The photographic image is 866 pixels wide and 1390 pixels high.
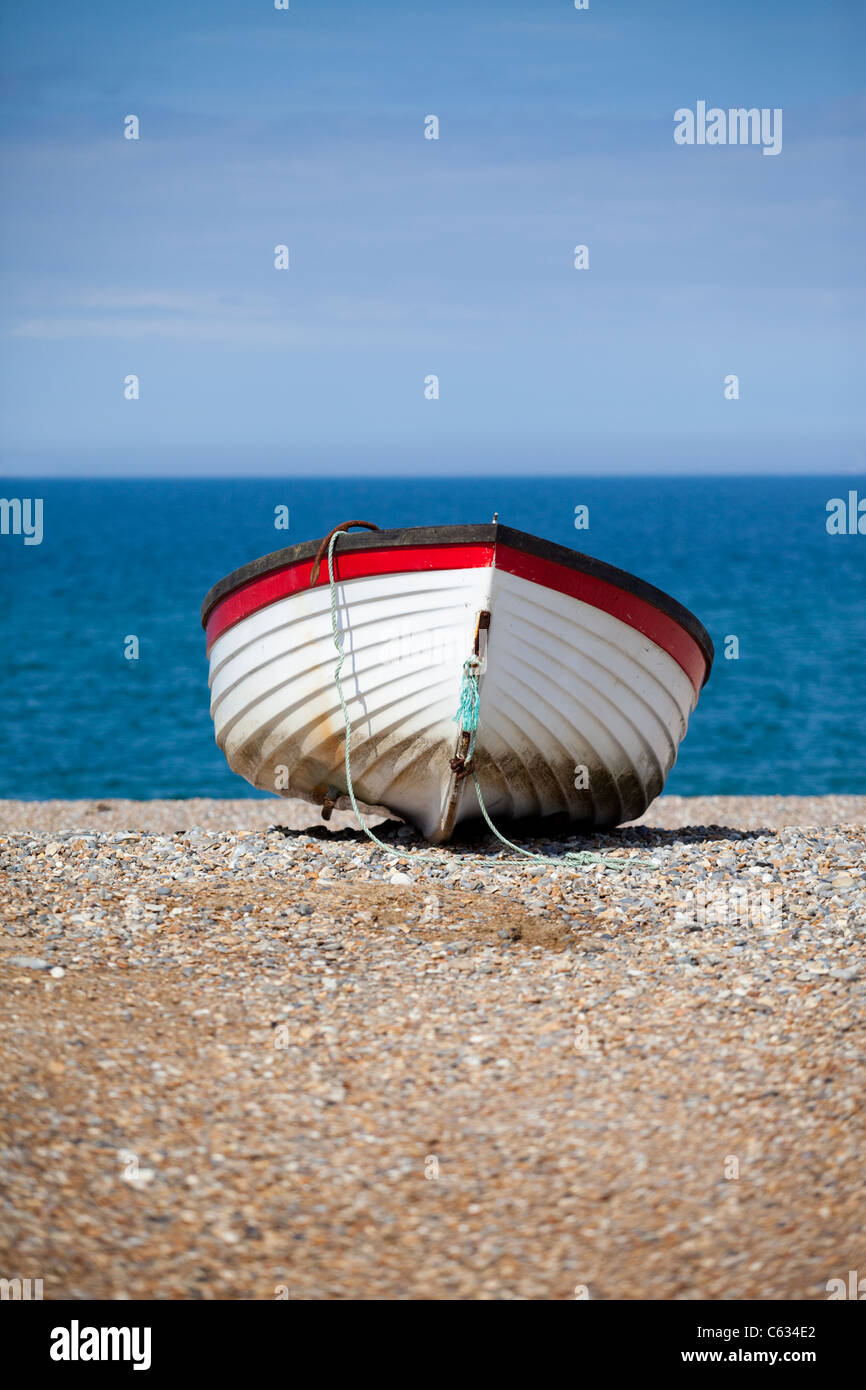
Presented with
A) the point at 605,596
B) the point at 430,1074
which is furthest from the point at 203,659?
the point at 430,1074

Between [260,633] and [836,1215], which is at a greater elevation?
[260,633]

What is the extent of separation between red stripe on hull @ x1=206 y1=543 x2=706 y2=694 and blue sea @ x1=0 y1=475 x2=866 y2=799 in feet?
14.1

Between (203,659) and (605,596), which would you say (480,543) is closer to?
(605,596)

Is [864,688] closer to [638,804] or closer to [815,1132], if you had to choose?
[638,804]

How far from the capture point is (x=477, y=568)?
24.8ft

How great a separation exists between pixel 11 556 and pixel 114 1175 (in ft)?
244

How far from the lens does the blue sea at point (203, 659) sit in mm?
24484

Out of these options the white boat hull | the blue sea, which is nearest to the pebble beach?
the white boat hull

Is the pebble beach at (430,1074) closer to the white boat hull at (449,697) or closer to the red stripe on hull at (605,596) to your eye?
the white boat hull at (449,697)

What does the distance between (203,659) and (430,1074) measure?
1300 inches

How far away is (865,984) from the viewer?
5.96m

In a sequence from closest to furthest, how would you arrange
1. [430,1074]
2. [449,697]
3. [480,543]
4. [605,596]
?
1. [430,1074]
2. [480,543]
3. [449,697]
4. [605,596]

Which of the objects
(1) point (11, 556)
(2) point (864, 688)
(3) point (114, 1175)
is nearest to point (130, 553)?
(1) point (11, 556)
